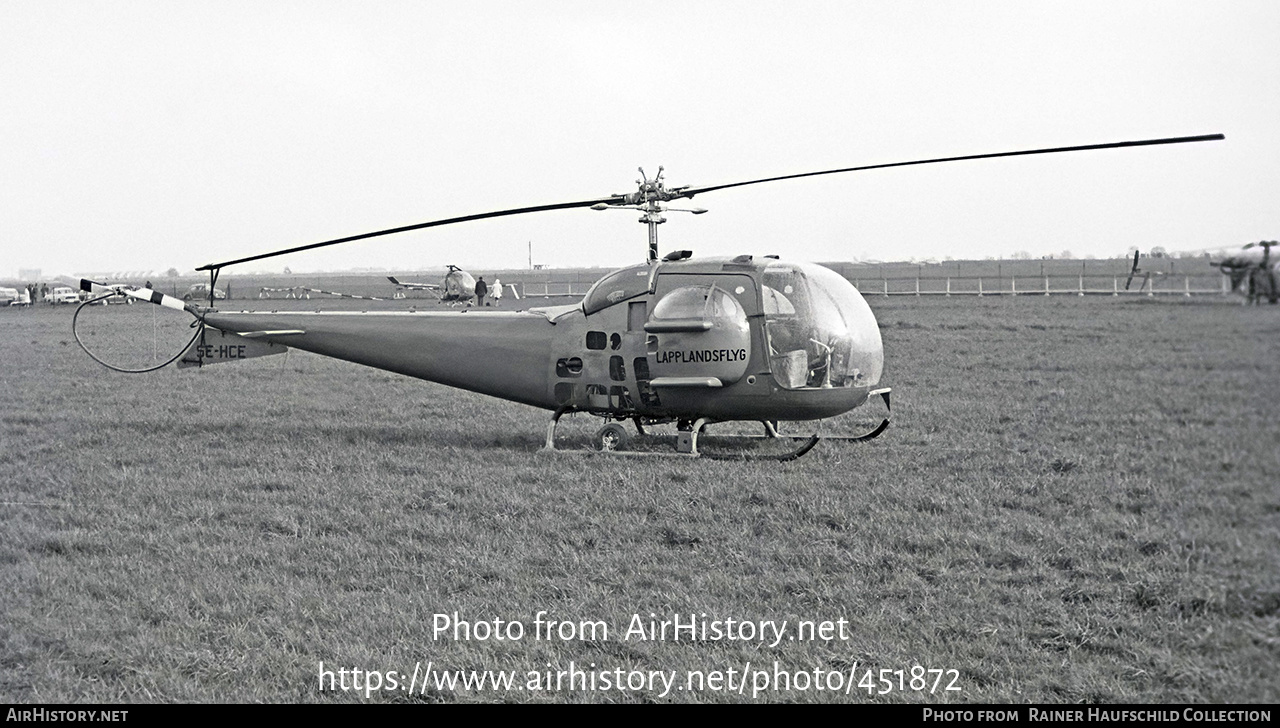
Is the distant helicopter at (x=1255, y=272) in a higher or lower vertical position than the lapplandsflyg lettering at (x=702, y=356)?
higher

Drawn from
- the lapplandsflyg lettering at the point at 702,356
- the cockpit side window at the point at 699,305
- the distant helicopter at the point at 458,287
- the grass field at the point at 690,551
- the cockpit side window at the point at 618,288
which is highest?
the distant helicopter at the point at 458,287

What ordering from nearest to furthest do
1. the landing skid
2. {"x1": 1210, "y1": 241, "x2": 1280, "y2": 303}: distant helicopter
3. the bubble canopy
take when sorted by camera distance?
1. {"x1": 1210, "y1": 241, "x2": 1280, "y2": 303}: distant helicopter
2. the bubble canopy
3. the landing skid

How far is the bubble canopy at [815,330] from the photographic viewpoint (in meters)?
8.05

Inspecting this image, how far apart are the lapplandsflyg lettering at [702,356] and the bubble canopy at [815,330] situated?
0.32 m

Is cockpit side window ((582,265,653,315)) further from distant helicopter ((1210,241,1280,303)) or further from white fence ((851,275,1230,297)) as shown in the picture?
distant helicopter ((1210,241,1280,303))

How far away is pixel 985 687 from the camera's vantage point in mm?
3869

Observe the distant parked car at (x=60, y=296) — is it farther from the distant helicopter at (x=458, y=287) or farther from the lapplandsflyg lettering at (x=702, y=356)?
the lapplandsflyg lettering at (x=702, y=356)

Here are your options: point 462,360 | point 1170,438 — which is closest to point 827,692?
point 1170,438

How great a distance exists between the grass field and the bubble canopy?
0.83m

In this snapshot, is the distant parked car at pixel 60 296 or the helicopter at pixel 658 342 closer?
the helicopter at pixel 658 342

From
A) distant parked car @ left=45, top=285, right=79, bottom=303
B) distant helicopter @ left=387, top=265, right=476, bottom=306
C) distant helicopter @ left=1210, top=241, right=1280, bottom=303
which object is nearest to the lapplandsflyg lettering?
distant helicopter @ left=1210, top=241, right=1280, bottom=303

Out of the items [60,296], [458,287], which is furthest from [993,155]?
[60,296]

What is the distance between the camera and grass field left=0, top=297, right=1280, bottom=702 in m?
1.79

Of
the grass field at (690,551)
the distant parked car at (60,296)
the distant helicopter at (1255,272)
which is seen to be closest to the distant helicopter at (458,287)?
the distant parked car at (60,296)
